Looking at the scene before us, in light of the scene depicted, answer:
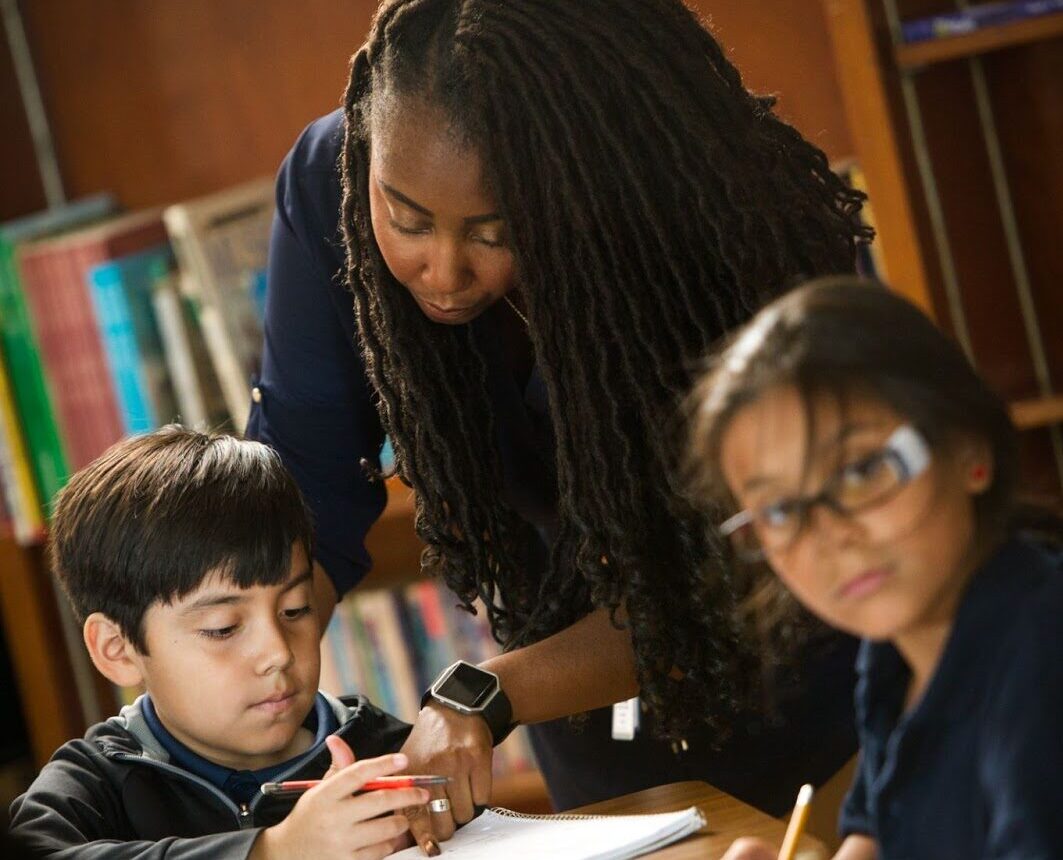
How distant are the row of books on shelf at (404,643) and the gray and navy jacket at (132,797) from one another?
Result: 3.40 feet

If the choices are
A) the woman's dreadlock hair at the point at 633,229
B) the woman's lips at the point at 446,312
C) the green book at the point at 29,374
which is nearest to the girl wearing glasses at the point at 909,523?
the woman's dreadlock hair at the point at 633,229

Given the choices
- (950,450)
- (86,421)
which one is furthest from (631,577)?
(86,421)

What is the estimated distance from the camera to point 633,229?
3.89 ft

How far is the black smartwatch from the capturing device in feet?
3.79

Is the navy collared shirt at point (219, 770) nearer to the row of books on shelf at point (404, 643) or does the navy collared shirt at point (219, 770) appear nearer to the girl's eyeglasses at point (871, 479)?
the girl's eyeglasses at point (871, 479)

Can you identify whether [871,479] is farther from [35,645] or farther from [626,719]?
[35,645]

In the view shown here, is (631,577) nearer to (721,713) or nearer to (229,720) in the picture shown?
(721,713)

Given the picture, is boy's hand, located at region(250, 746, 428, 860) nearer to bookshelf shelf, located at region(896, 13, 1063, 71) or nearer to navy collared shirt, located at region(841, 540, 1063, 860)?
navy collared shirt, located at region(841, 540, 1063, 860)

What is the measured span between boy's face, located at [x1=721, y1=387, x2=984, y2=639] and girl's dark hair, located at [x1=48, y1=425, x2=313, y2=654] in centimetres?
69

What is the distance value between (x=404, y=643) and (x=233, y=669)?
1167mm

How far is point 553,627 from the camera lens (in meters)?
1.34

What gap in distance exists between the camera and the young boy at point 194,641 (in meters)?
1.28

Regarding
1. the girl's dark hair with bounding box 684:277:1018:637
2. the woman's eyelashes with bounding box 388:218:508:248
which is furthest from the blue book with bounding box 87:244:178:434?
the girl's dark hair with bounding box 684:277:1018:637

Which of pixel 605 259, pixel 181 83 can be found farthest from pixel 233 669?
pixel 181 83
